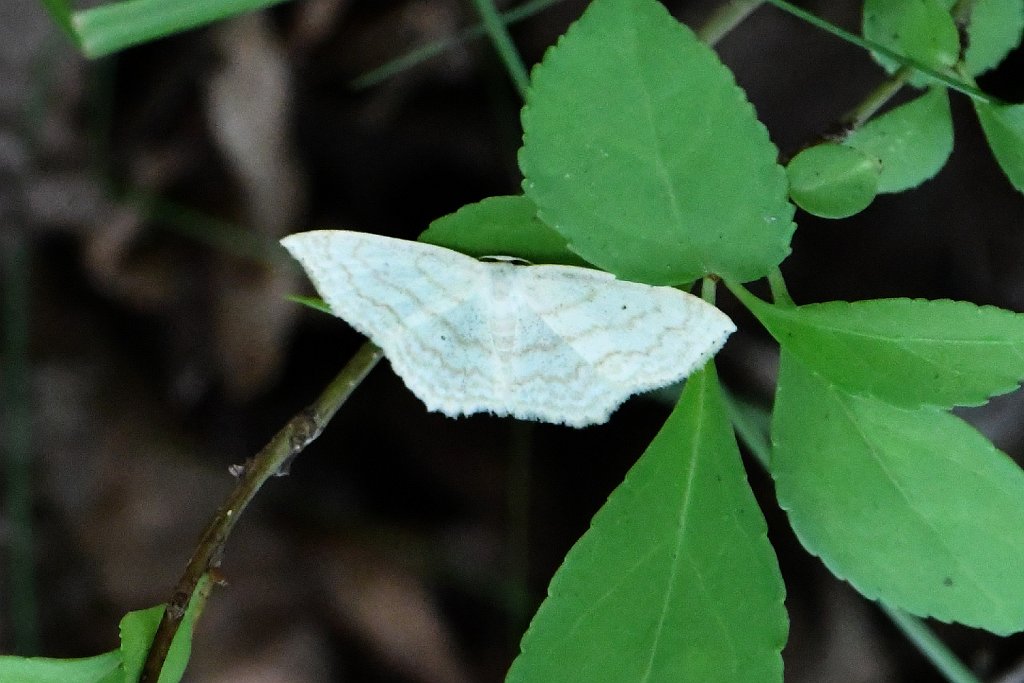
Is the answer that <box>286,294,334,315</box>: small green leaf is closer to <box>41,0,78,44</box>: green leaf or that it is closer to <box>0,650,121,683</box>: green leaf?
<box>41,0,78,44</box>: green leaf

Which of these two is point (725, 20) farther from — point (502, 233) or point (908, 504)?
point (908, 504)

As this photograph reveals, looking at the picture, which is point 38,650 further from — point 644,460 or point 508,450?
point 644,460

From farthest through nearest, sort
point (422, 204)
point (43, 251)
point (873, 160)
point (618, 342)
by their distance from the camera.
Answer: point (43, 251)
point (422, 204)
point (618, 342)
point (873, 160)

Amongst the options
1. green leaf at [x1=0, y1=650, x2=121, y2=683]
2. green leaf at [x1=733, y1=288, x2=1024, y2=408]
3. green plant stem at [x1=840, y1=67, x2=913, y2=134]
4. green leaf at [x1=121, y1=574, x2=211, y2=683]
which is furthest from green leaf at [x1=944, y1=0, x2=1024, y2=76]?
green leaf at [x1=0, y1=650, x2=121, y2=683]

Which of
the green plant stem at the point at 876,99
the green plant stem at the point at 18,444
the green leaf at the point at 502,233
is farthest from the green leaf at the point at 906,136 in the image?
the green plant stem at the point at 18,444

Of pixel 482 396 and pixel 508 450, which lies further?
pixel 508 450

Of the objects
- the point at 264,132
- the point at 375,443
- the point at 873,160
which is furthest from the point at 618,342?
the point at 264,132
